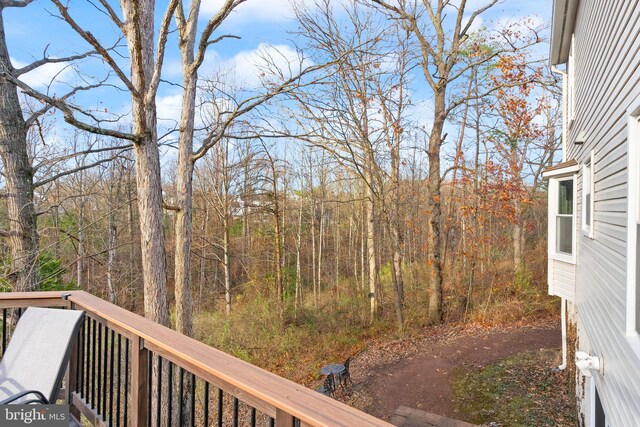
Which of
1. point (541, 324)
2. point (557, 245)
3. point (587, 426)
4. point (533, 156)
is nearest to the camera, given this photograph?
point (587, 426)

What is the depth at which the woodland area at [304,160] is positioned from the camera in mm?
6082

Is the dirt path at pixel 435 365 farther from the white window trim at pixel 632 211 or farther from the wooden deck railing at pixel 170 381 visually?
the wooden deck railing at pixel 170 381

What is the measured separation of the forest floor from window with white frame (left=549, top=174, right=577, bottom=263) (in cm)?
243

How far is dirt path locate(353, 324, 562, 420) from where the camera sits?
682 centimetres

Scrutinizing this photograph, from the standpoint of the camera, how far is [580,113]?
245 inches

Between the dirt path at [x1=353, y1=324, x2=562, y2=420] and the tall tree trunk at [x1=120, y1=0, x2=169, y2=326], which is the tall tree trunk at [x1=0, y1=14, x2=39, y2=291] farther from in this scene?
the dirt path at [x1=353, y1=324, x2=562, y2=420]

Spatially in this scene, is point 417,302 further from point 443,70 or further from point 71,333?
point 71,333

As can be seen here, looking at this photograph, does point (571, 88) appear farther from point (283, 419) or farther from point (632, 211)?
point (283, 419)

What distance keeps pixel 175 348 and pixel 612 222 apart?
12.7ft

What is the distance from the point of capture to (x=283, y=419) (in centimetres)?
111

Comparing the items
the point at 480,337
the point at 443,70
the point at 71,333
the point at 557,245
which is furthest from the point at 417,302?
the point at 71,333

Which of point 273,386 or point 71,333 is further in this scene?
point 71,333

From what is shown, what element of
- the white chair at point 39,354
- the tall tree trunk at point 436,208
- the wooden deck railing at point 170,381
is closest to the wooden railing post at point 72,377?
the wooden deck railing at point 170,381

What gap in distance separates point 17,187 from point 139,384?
6090mm
